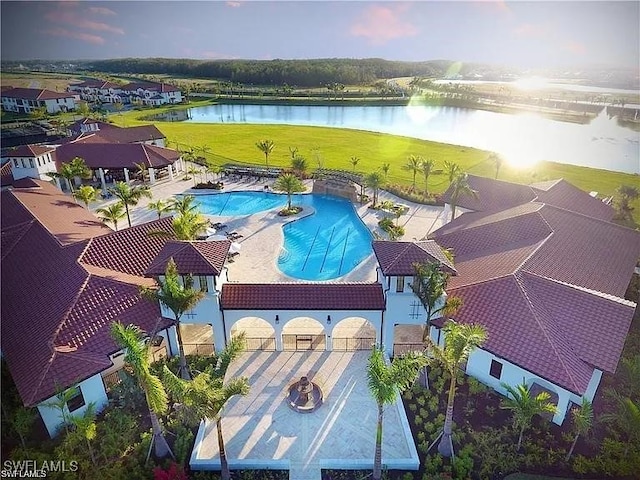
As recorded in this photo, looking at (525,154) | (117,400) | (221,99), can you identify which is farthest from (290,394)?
(221,99)

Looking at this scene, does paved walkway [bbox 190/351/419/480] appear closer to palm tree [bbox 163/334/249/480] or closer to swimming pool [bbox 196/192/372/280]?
palm tree [bbox 163/334/249/480]

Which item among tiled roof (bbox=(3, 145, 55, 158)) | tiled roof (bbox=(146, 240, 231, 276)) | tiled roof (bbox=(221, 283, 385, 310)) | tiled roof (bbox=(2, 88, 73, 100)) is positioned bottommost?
tiled roof (bbox=(221, 283, 385, 310))

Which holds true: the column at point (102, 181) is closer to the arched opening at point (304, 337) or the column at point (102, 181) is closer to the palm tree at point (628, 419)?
the arched opening at point (304, 337)

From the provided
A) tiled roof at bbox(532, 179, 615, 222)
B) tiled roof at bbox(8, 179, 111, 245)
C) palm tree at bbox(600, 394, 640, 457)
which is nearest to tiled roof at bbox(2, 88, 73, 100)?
tiled roof at bbox(8, 179, 111, 245)

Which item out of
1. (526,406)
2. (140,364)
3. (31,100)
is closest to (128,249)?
(140,364)

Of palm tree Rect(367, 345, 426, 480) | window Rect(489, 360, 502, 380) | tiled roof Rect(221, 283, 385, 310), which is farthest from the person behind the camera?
tiled roof Rect(221, 283, 385, 310)

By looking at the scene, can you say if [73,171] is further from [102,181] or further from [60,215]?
[60,215]
